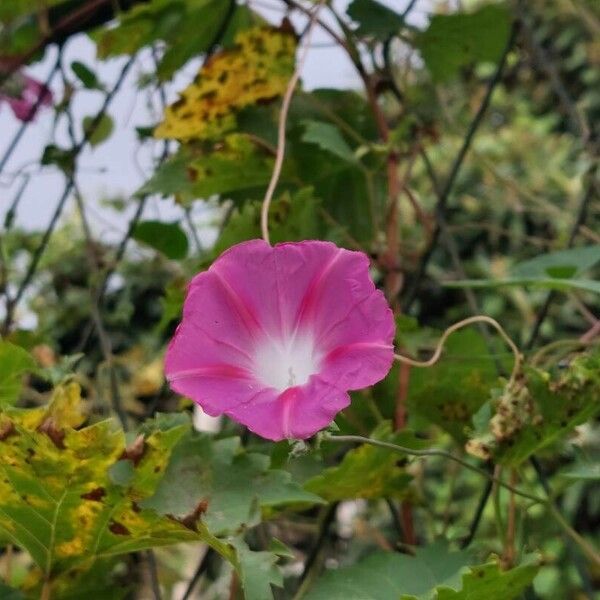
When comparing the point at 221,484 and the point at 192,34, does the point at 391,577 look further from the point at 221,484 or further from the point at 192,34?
the point at 192,34

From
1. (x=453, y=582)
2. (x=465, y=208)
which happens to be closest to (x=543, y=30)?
(x=465, y=208)

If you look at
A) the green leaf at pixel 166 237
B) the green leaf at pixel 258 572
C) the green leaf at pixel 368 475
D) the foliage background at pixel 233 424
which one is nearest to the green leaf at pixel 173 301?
the foliage background at pixel 233 424

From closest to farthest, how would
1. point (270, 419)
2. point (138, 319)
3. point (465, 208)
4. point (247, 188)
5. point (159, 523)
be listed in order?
point (270, 419), point (159, 523), point (247, 188), point (138, 319), point (465, 208)

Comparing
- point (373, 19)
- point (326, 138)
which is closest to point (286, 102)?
point (326, 138)

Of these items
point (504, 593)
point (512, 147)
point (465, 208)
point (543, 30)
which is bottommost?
point (504, 593)

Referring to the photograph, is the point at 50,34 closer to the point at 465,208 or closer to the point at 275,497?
the point at 275,497

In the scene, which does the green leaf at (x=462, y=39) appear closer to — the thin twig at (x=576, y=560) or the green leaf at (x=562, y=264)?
the green leaf at (x=562, y=264)

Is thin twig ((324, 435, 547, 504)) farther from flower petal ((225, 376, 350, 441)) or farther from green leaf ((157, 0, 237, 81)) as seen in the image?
green leaf ((157, 0, 237, 81))
